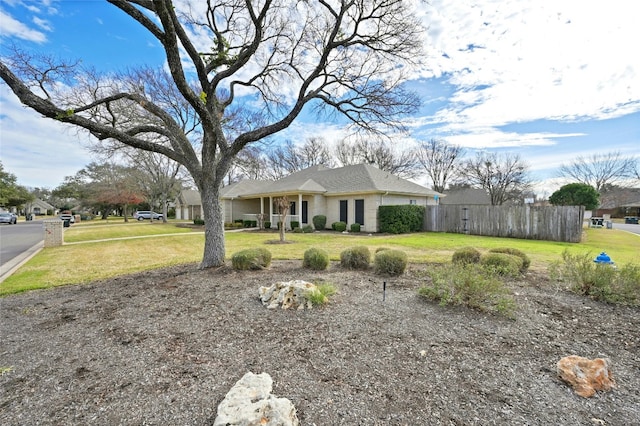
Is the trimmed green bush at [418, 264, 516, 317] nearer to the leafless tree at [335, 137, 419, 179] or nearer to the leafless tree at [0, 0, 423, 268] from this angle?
the leafless tree at [0, 0, 423, 268]

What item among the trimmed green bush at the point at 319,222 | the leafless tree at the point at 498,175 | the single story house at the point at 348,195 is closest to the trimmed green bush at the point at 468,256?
the single story house at the point at 348,195

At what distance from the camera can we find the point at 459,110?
52.4 ft

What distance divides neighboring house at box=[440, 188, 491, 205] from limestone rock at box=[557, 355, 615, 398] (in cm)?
4085

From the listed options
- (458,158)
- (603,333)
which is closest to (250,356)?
(603,333)

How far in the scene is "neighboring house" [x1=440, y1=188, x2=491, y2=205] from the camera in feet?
Result: 126

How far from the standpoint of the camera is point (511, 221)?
15148mm

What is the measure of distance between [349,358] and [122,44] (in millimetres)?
10482

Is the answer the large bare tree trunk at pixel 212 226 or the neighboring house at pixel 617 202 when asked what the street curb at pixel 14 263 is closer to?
the large bare tree trunk at pixel 212 226

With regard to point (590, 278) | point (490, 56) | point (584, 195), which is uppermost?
point (490, 56)

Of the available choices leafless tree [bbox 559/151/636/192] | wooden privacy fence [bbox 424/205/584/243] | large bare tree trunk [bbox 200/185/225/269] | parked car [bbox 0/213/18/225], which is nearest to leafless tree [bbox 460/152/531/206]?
leafless tree [bbox 559/151/636/192]

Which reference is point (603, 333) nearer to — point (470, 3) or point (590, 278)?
point (590, 278)

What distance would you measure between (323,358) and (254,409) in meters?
1.12

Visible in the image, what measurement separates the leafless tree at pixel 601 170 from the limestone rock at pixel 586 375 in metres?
52.1

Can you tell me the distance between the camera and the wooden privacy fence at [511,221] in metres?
13.5
